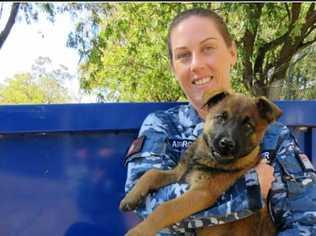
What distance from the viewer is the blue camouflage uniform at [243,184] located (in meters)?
2.29

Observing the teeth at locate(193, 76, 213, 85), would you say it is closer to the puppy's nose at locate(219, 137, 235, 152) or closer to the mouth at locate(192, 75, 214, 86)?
the mouth at locate(192, 75, 214, 86)

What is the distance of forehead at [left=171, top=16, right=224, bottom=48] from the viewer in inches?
102

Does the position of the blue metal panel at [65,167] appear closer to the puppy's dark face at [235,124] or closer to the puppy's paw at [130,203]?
the puppy's paw at [130,203]

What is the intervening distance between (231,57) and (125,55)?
1269 cm

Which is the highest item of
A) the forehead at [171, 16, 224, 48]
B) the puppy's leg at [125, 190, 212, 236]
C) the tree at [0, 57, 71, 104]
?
the tree at [0, 57, 71, 104]

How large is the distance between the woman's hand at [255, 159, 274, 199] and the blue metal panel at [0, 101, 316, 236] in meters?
0.75

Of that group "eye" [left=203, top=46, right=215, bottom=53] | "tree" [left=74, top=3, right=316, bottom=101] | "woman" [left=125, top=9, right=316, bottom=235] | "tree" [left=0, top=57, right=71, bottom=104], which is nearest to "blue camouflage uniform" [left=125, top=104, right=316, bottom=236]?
"woman" [left=125, top=9, right=316, bottom=235]

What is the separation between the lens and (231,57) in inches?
109

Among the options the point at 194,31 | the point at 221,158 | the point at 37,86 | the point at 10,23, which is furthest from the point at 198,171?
the point at 37,86

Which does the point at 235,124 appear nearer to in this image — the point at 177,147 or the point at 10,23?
the point at 177,147

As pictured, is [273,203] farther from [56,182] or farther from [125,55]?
[125,55]

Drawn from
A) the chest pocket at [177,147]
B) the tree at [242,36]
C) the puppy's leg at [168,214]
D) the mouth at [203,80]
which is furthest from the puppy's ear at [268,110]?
the tree at [242,36]

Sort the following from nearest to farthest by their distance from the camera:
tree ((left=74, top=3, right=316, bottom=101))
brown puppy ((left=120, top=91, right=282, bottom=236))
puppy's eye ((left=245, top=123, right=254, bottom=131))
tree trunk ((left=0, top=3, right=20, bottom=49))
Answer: brown puppy ((left=120, top=91, right=282, bottom=236)) < puppy's eye ((left=245, top=123, right=254, bottom=131)) < tree ((left=74, top=3, right=316, bottom=101)) < tree trunk ((left=0, top=3, right=20, bottom=49))

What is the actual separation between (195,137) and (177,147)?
0.35 feet
